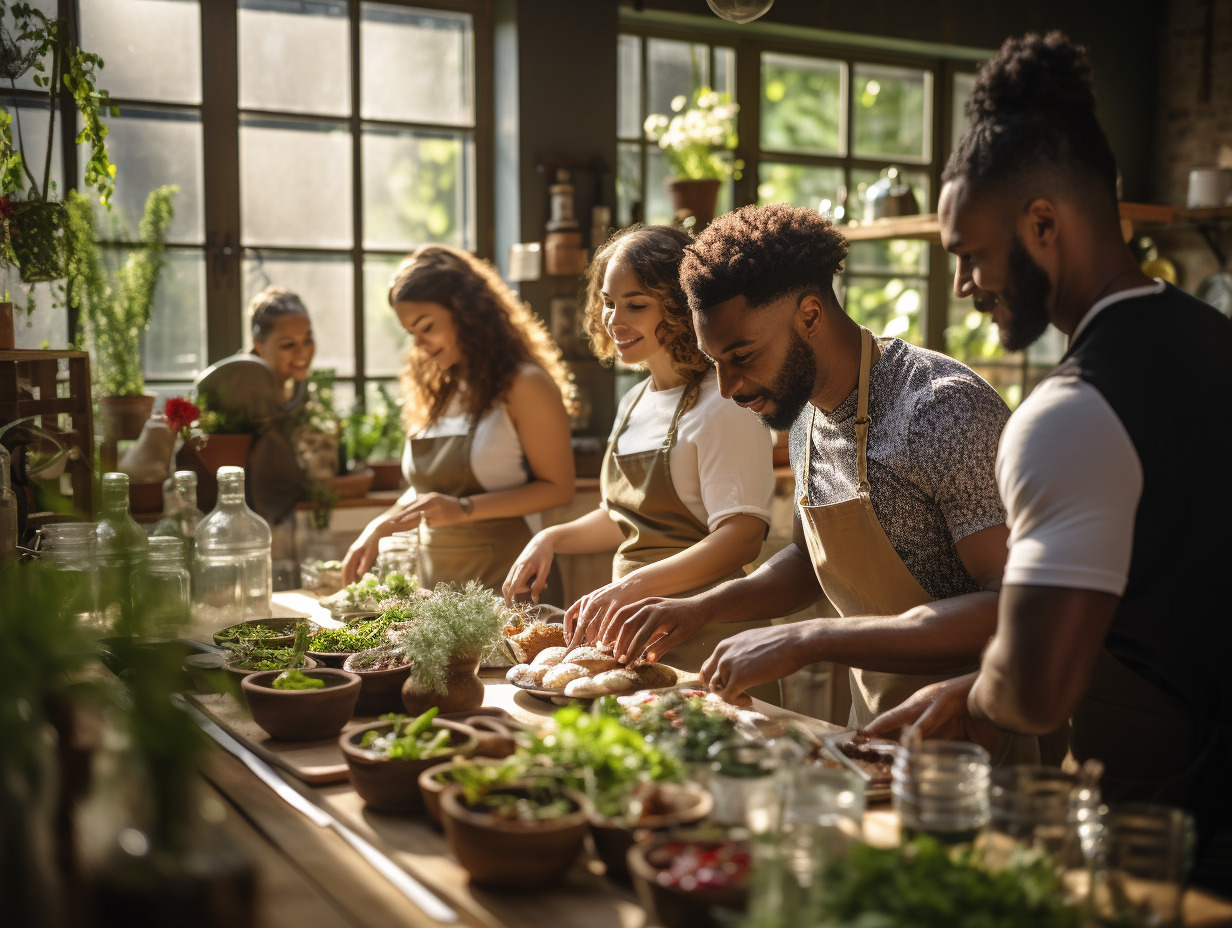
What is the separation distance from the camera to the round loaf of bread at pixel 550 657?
2.15m

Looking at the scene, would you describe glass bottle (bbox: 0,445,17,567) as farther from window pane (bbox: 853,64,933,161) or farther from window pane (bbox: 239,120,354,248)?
window pane (bbox: 853,64,933,161)

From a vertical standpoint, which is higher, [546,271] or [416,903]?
[546,271]

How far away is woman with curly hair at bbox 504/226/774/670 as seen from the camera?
2.50 meters

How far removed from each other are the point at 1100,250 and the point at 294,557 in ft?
10.8

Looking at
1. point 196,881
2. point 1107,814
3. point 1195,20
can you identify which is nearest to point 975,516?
point 1107,814

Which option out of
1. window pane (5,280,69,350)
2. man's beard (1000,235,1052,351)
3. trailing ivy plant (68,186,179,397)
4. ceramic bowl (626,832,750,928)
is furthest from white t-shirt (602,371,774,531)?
trailing ivy plant (68,186,179,397)

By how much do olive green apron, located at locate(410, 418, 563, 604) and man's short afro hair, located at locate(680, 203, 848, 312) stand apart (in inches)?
Answer: 52.4

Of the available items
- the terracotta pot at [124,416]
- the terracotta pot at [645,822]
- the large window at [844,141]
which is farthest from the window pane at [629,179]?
the terracotta pot at [645,822]

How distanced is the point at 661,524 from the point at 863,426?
0.76 m

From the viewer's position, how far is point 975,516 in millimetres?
1870

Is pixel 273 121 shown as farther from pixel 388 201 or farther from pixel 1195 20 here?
pixel 1195 20

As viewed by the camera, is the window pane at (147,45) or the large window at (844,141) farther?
the large window at (844,141)

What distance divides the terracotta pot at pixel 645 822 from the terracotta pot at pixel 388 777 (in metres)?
0.29

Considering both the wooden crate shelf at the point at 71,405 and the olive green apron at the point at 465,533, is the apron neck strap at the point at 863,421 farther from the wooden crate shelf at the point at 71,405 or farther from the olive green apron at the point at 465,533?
the wooden crate shelf at the point at 71,405
